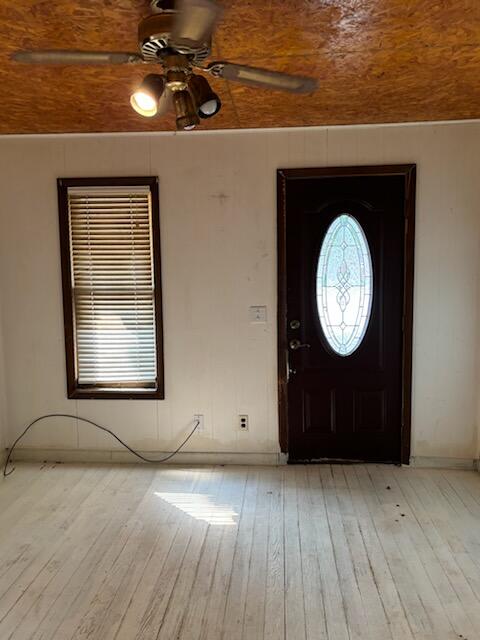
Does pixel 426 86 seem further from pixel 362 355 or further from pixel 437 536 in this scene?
pixel 437 536

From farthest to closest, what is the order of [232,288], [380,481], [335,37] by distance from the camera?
1. [232,288]
2. [380,481]
3. [335,37]

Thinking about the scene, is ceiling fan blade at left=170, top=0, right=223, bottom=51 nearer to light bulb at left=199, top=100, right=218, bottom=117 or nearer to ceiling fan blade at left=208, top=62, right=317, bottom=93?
ceiling fan blade at left=208, top=62, right=317, bottom=93

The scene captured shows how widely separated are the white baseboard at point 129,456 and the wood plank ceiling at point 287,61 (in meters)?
2.46

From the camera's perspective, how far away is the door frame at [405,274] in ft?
11.5

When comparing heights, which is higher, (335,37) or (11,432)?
(335,37)

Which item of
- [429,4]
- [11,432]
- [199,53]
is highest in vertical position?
[429,4]

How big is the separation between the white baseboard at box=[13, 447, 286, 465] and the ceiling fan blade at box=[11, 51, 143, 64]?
2.86m

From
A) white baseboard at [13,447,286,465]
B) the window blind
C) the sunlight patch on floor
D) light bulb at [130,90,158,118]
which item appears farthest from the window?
light bulb at [130,90,158,118]

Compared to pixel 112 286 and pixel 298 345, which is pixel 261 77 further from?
pixel 112 286

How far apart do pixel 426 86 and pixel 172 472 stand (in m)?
3.07

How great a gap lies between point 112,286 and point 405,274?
2200 millimetres

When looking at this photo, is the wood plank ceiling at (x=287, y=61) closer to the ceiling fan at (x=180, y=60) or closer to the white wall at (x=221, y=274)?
the white wall at (x=221, y=274)

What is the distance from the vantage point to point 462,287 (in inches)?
139

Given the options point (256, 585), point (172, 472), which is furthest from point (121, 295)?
point (256, 585)
